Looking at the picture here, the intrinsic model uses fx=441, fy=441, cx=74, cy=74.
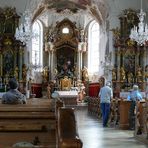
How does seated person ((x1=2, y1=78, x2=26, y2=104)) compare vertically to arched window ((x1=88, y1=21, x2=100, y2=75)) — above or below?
below

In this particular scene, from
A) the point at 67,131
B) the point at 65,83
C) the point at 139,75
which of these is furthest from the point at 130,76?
the point at 67,131

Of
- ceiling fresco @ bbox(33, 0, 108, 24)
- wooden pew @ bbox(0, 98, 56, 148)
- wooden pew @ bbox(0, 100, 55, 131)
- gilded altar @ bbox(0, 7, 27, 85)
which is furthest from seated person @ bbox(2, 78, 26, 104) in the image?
ceiling fresco @ bbox(33, 0, 108, 24)

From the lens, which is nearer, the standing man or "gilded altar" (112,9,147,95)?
the standing man

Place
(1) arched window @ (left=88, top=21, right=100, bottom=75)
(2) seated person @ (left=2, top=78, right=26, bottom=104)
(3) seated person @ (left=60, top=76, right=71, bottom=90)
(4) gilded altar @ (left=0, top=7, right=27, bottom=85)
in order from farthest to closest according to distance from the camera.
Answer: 1. (1) arched window @ (left=88, top=21, right=100, bottom=75)
2. (3) seated person @ (left=60, top=76, right=71, bottom=90)
3. (4) gilded altar @ (left=0, top=7, right=27, bottom=85)
4. (2) seated person @ (left=2, top=78, right=26, bottom=104)

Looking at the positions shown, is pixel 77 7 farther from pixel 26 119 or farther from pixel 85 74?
pixel 26 119

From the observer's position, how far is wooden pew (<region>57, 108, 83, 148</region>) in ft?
8.08


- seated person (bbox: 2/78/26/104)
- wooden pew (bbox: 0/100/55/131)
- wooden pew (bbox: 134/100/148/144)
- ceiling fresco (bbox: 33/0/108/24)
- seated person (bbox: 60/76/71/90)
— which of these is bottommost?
wooden pew (bbox: 134/100/148/144)

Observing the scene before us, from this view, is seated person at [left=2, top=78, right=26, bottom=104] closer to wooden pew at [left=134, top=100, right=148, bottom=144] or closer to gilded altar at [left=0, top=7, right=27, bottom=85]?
wooden pew at [left=134, top=100, right=148, bottom=144]

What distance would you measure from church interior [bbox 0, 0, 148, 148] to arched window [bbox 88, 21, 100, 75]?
3.0 inches

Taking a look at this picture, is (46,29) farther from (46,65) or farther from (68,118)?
(68,118)

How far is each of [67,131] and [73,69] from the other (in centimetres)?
3033

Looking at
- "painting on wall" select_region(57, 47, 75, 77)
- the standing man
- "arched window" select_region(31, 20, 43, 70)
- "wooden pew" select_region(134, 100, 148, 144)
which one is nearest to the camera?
"wooden pew" select_region(134, 100, 148, 144)

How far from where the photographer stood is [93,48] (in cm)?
3331

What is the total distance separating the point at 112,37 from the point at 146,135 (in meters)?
15.1
